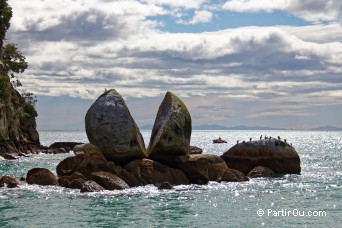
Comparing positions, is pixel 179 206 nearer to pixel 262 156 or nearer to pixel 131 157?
pixel 131 157

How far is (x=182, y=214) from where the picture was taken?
24703 mm

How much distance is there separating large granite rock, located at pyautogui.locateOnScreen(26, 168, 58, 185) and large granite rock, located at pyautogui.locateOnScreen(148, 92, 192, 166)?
22.7ft

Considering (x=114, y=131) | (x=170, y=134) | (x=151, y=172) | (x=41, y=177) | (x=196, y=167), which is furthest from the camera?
(x=196, y=167)

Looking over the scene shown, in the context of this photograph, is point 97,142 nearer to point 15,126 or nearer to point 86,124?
point 86,124

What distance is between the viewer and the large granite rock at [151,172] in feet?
113

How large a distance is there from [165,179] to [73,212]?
37.4ft

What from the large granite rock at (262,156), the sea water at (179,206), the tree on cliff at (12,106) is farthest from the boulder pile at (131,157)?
the tree on cliff at (12,106)

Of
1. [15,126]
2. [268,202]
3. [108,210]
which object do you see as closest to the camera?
[108,210]

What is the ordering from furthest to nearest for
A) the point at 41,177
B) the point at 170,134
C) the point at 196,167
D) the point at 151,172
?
1. the point at 196,167
2. the point at 170,134
3. the point at 151,172
4. the point at 41,177

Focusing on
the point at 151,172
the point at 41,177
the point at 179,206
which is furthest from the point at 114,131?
the point at 179,206

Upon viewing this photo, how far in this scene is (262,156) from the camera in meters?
43.5

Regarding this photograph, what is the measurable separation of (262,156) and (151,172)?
12.6m

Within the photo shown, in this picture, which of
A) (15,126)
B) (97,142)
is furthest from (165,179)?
(15,126)

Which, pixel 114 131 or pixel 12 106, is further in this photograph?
pixel 12 106
